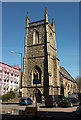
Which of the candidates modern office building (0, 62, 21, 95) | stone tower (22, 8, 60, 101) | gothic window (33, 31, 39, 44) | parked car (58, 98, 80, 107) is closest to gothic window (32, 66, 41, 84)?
stone tower (22, 8, 60, 101)

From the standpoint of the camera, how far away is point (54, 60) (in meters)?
35.3

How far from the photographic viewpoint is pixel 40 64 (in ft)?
109

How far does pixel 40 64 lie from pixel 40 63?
9.6 inches

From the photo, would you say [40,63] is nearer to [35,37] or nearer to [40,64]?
[40,64]

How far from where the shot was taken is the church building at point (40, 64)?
31547 mm

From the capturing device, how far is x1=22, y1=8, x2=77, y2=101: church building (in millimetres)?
31547

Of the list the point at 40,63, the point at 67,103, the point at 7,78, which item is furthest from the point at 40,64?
the point at 7,78

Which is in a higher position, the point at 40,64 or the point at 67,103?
the point at 40,64

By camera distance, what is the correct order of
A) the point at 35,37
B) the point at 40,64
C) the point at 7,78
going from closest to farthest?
1. the point at 40,64
2. the point at 35,37
3. the point at 7,78

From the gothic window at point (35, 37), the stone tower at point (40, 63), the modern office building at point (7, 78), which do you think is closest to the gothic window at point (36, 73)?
the stone tower at point (40, 63)

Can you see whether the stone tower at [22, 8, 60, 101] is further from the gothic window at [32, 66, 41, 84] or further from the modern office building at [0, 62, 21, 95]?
the modern office building at [0, 62, 21, 95]

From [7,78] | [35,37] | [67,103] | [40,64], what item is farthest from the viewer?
[7,78]

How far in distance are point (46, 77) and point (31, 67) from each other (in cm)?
484

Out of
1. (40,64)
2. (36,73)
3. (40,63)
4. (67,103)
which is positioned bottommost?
(67,103)
